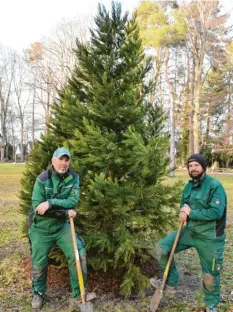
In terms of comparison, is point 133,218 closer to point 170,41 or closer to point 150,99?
point 150,99

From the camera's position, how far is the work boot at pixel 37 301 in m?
4.46

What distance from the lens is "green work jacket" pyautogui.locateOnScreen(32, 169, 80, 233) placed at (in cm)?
432

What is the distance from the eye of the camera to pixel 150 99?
561 centimetres

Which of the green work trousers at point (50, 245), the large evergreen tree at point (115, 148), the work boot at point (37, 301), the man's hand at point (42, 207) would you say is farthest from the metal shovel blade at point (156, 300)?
the man's hand at point (42, 207)

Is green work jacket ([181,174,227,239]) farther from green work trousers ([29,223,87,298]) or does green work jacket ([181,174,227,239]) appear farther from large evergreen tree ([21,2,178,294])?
green work trousers ([29,223,87,298])

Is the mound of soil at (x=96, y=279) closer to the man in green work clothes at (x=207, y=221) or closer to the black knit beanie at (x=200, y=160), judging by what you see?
the man in green work clothes at (x=207, y=221)

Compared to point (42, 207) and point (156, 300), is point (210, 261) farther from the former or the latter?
point (42, 207)

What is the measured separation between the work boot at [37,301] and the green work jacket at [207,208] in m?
2.03

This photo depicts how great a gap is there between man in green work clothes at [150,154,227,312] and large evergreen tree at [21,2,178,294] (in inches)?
24.6

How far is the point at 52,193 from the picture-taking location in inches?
171

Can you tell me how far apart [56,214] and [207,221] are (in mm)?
1765

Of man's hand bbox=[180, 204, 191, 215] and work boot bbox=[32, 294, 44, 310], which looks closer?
man's hand bbox=[180, 204, 191, 215]

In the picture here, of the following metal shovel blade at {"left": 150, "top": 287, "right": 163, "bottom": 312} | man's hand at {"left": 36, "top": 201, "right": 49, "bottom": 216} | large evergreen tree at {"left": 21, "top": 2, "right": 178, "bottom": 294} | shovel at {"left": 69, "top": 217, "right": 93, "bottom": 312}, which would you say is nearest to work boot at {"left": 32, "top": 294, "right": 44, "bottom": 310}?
shovel at {"left": 69, "top": 217, "right": 93, "bottom": 312}

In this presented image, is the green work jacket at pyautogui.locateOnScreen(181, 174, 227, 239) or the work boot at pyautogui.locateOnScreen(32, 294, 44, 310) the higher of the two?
the green work jacket at pyautogui.locateOnScreen(181, 174, 227, 239)
